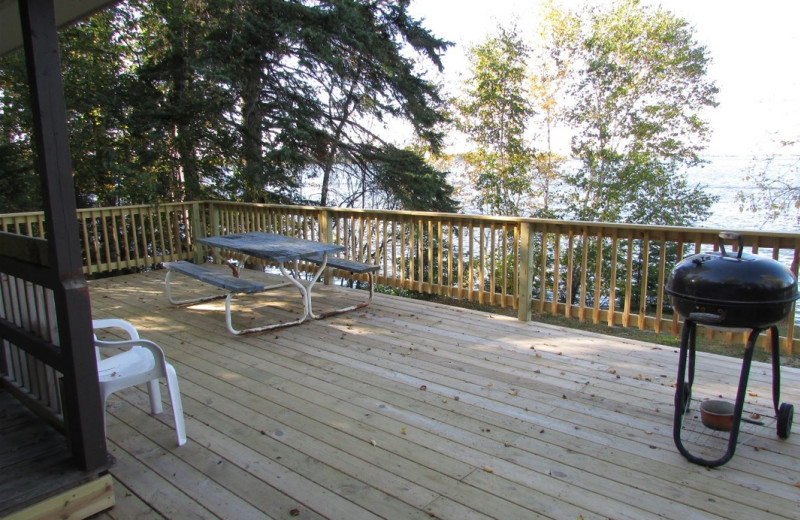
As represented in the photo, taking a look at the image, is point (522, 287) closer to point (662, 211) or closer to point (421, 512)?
point (421, 512)

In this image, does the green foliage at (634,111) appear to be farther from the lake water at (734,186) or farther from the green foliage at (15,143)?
the green foliage at (15,143)

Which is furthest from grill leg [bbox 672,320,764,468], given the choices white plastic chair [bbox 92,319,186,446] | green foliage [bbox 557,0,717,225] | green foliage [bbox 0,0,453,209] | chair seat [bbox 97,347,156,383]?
green foliage [bbox 557,0,717,225]

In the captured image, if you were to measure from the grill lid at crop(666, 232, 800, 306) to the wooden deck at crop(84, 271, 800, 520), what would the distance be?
0.74 metres

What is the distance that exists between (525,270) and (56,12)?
11.9ft

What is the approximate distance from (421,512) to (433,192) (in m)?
7.90

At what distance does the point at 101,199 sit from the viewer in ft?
26.0

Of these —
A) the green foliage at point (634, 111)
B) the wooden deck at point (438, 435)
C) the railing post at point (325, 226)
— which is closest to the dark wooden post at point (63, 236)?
the wooden deck at point (438, 435)

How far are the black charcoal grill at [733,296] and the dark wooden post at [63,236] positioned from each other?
2.38 m

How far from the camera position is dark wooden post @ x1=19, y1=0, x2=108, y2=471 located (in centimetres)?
159

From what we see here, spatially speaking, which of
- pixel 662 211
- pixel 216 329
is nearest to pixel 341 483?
pixel 216 329

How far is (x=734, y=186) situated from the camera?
1029 centimetres

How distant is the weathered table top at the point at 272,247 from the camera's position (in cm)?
410

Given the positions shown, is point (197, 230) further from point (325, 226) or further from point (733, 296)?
point (733, 296)

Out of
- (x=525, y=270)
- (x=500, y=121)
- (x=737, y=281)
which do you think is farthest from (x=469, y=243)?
(x=500, y=121)
